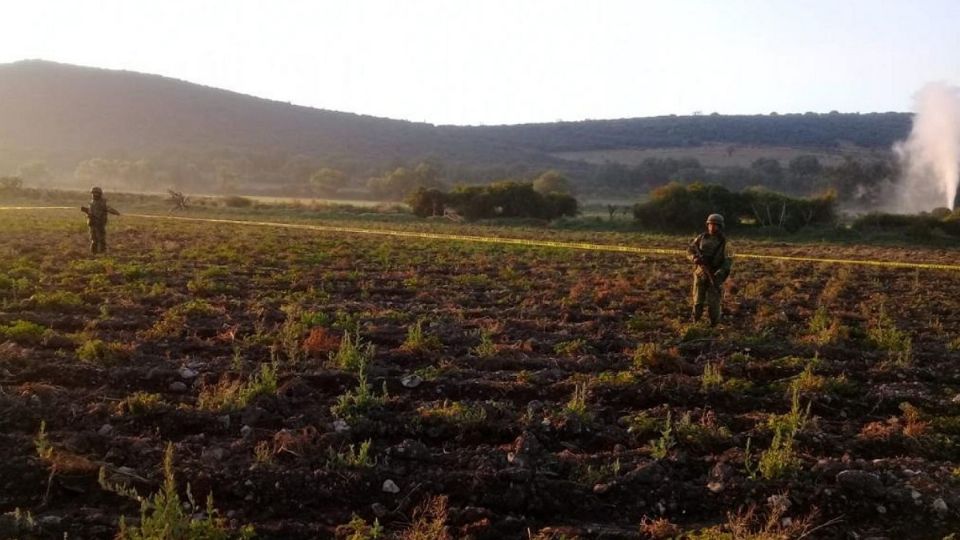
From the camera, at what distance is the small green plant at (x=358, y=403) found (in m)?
6.33

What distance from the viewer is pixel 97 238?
17.3m

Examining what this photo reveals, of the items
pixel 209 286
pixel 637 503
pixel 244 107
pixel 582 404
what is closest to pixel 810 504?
pixel 637 503

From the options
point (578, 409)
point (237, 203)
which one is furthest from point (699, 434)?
point (237, 203)

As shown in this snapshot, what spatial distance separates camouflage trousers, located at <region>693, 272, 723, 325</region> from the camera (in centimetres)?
1101

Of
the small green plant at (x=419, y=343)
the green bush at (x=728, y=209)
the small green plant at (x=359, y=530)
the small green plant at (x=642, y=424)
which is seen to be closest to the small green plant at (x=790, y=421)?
the small green plant at (x=642, y=424)

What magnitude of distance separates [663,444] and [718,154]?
105 meters

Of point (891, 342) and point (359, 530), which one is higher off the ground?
point (891, 342)

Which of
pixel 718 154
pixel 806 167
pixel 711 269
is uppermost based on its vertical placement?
pixel 718 154

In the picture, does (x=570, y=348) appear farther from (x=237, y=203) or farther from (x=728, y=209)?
(x=237, y=203)

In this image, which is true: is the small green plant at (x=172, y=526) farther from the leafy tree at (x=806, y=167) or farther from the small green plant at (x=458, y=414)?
the leafy tree at (x=806, y=167)

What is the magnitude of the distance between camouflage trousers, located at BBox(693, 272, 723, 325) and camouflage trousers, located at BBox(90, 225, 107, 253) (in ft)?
44.7

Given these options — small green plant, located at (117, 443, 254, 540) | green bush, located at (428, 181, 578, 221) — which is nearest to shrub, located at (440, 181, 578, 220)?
green bush, located at (428, 181, 578, 221)

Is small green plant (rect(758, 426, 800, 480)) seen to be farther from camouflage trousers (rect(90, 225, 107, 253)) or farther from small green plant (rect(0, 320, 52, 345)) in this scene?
camouflage trousers (rect(90, 225, 107, 253))

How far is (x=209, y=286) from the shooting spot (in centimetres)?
1264
